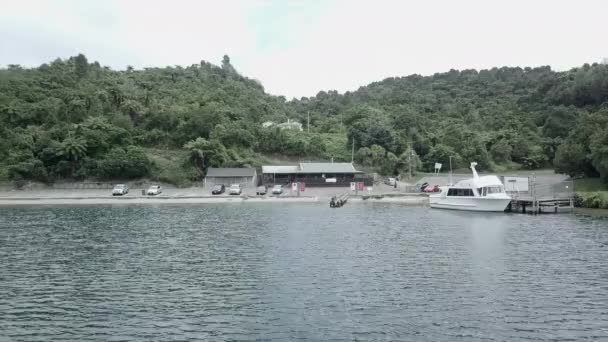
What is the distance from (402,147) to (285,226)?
185 feet

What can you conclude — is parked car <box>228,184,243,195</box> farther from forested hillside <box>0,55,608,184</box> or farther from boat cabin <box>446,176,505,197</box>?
boat cabin <box>446,176,505,197</box>

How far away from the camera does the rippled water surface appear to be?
59.8ft

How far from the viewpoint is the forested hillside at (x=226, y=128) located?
3051 inches

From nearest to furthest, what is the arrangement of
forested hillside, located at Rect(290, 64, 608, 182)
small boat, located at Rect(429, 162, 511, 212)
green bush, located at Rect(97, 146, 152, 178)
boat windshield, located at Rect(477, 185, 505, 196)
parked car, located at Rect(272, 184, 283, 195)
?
small boat, located at Rect(429, 162, 511, 212), boat windshield, located at Rect(477, 185, 505, 196), forested hillside, located at Rect(290, 64, 608, 182), parked car, located at Rect(272, 184, 283, 195), green bush, located at Rect(97, 146, 152, 178)

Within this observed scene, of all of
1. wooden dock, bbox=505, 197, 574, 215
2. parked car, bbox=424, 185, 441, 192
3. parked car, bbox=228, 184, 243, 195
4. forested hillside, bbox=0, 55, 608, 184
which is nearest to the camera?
wooden dock, bbox=505, 197, 574, 215

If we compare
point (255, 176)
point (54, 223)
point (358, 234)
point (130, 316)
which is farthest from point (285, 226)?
point (255, 176)

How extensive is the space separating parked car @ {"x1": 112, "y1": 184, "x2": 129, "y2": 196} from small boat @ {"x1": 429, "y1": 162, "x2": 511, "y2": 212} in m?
41.9

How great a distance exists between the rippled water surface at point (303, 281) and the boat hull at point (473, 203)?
9.55 meters

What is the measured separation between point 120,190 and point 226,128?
2697 centimetres

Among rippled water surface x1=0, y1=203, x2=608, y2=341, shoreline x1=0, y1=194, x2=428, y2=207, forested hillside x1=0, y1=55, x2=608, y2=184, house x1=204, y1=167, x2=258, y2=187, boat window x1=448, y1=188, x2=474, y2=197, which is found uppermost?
forested hillside x1=0, y1=55, x2=608, y2=184

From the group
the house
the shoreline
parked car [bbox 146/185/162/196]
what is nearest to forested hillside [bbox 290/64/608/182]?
the shoreline

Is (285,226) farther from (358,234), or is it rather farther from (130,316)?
(130,316)

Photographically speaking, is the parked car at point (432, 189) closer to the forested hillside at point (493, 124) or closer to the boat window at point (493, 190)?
the boat window at point (493, 190)

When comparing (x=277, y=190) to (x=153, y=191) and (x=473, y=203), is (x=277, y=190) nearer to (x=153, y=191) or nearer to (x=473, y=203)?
(x=153, y=191)
